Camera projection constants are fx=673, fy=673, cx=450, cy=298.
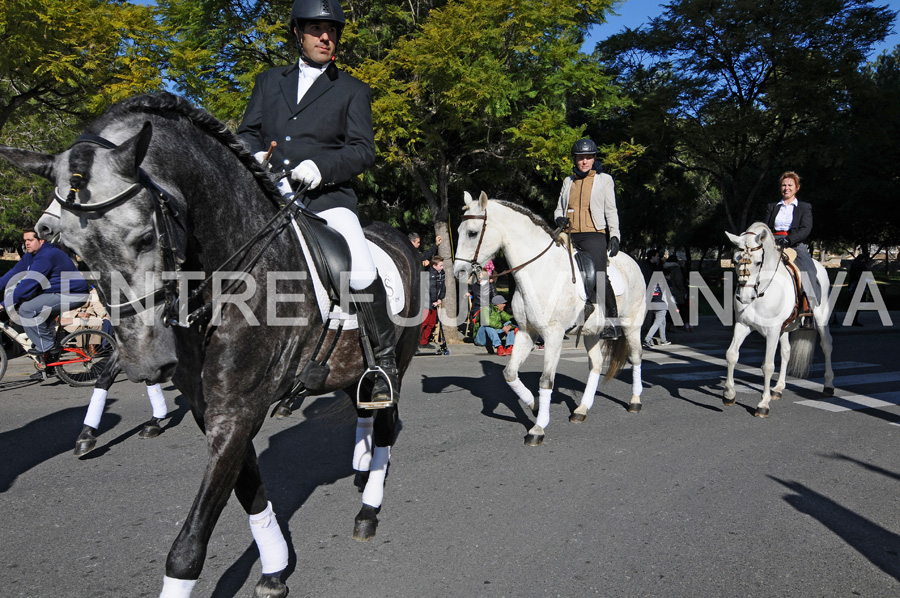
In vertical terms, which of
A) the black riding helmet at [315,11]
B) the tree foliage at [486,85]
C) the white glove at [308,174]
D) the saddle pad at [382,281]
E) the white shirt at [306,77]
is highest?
the tree foliage at [486,85]

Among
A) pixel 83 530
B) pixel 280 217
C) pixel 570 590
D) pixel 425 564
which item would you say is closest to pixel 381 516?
pixel 425 564


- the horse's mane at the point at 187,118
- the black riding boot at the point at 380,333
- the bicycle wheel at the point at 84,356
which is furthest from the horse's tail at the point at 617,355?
the bicycle wheel at the point at 84,356

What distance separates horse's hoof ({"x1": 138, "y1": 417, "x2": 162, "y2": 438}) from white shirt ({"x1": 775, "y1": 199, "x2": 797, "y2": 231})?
8.19m

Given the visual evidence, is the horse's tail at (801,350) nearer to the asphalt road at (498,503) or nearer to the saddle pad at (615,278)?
the asphalt road at (498,503)

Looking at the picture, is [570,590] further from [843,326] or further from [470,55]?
[843,326]

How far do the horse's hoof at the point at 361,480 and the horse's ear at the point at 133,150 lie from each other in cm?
339

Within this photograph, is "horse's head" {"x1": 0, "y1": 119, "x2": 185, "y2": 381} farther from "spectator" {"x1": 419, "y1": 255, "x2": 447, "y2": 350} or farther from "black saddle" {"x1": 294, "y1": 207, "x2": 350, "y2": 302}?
"spectator" {"x1": 419, "y1": 255, "x2": 447, "y2": 350}

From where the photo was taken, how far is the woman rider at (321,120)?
3.72 metres

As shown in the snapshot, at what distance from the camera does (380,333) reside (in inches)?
159

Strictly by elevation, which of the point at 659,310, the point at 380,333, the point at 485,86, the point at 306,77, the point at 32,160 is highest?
the point at 485,86

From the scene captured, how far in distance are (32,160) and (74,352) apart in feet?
28.4

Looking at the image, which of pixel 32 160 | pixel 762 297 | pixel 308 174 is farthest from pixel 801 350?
pixel 32 160

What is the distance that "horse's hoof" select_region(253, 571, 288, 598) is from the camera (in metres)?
3.44

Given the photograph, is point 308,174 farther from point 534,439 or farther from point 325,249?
point 534,439
